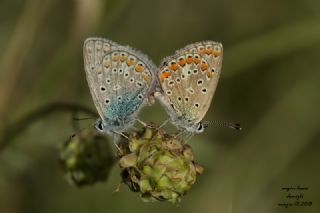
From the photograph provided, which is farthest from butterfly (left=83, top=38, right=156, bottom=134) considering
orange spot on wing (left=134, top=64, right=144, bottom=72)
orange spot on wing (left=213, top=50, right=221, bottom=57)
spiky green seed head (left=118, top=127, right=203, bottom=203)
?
spiky green seed head (left=118, top=127, right=203, bottom=203)

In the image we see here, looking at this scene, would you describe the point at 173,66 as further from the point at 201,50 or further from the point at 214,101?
the point at 214,101

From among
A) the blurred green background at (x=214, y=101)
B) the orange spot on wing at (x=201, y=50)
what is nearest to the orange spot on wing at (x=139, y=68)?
the orange spot on wing at (x=201, y=50)

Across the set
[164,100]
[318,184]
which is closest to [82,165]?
[164,100]

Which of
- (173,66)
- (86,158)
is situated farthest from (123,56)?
(86,158)

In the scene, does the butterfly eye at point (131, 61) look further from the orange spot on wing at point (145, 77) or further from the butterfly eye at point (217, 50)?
the butterfly eye at point (217, 50)

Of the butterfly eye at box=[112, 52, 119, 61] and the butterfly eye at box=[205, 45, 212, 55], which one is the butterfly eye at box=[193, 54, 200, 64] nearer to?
the butterfly eye at box=[205, 45, 212, 55]

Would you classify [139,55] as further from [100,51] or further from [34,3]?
[34,3]
